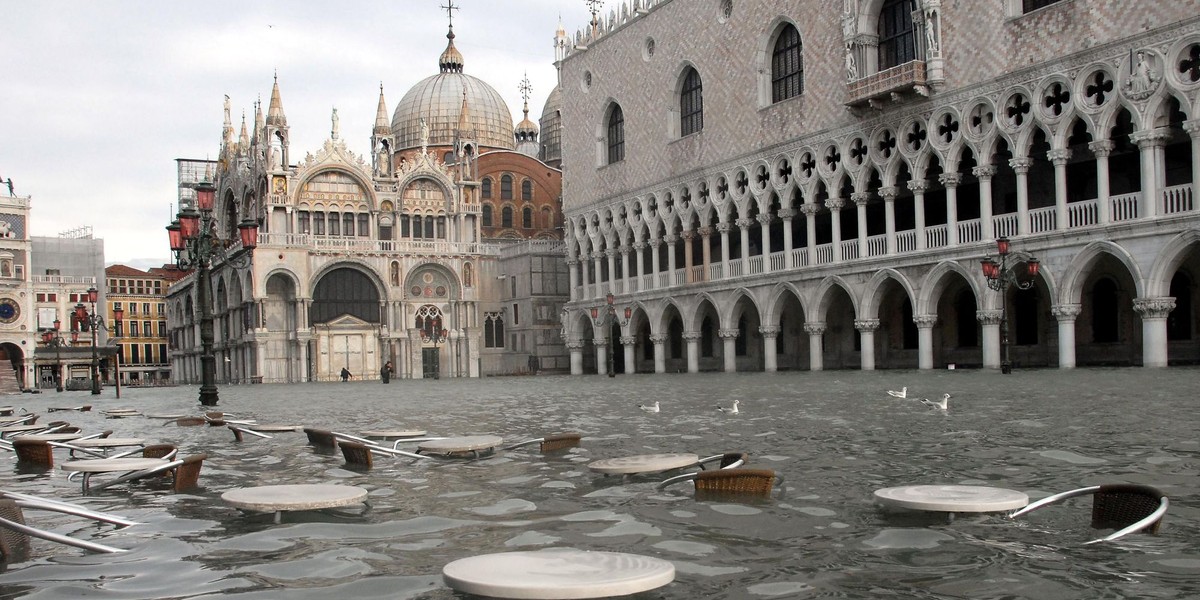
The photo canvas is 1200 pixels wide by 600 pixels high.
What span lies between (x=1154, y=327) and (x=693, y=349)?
59.6 feet

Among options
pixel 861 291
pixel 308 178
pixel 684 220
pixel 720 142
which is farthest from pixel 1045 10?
pixel 308 178

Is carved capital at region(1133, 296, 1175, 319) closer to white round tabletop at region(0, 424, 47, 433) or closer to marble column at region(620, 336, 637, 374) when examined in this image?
white round tabletop at region(0, 424, 47, 433)

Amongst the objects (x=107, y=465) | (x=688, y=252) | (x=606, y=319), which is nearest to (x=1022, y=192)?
(x=688, y=252)

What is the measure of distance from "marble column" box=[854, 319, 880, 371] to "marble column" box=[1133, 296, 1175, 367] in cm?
848

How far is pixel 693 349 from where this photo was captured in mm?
39688

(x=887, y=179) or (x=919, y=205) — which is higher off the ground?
(x=887, y=179)

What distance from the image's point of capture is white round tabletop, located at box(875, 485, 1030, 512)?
520 cm

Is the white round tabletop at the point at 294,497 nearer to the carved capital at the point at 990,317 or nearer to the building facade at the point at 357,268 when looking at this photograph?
the carved capital at the point at 990,317

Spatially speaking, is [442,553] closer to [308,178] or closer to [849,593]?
[849,593]

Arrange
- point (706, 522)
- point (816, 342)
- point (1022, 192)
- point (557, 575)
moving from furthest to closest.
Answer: point (816, 342), point (1022, 192), point (706, 522), point (557, 575)

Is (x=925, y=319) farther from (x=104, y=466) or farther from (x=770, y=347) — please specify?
(x=104, y=466)

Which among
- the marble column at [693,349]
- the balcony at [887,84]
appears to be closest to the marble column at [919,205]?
the balcony at [887,84]

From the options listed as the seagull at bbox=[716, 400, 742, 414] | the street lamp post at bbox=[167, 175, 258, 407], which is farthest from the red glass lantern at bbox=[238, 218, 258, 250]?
the seagull at bbox=[716, 400, 742, 414]

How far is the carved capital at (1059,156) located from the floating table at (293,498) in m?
23.1
